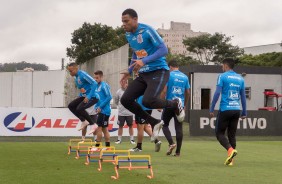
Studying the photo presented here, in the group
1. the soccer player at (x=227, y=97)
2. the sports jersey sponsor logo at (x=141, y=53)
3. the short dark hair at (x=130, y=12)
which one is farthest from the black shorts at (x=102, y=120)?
the short dark hair at (x=130, y=12)

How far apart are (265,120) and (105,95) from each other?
12168 mm

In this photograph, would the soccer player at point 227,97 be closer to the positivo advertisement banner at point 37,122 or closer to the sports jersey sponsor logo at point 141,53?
the sports jersey sponsor logo at point 141,53

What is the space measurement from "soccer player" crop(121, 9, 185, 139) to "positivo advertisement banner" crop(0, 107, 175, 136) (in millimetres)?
12378

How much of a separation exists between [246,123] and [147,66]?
603 inches

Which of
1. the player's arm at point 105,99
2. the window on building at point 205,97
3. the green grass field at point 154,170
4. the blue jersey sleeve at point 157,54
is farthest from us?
the window on building at point 205,97

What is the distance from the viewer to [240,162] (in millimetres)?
10352

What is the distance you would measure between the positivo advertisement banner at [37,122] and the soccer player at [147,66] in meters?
12.4

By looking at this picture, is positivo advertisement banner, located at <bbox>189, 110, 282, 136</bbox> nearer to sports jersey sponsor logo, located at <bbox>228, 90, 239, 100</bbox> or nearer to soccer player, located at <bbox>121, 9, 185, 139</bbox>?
sports jersey sponsor logo, located at <bbox>228, 90, 239, 100</bbox>

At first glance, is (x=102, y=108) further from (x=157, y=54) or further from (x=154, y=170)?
(x=157, y=54)

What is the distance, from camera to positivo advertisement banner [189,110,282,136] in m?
21.8

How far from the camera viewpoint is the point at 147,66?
8.16 m

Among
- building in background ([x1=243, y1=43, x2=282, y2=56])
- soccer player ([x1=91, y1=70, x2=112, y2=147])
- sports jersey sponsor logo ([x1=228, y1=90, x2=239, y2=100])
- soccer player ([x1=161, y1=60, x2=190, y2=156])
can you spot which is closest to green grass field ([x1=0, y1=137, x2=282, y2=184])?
soccer player ([x1=161, y1=60, x2=190, y2=156])

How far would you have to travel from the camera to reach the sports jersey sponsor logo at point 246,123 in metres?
21.9

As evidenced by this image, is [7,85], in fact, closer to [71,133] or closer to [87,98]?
[71,133]
